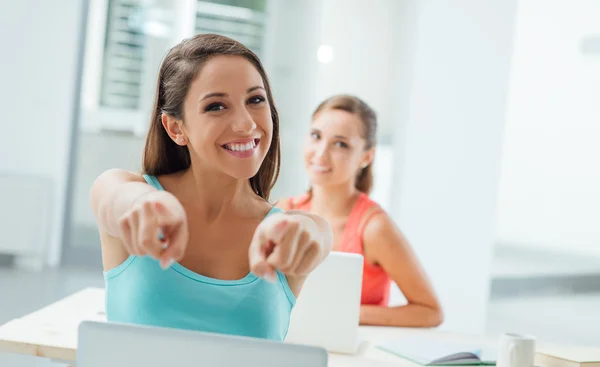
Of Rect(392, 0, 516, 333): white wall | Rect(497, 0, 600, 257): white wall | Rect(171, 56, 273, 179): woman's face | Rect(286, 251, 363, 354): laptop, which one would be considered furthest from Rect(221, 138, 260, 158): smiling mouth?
Rect(497, 0, 600, 257): white wall

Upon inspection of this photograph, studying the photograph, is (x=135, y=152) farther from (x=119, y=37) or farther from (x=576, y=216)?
(x=576, y=216)

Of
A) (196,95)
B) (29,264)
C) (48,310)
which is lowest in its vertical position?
(29,264)

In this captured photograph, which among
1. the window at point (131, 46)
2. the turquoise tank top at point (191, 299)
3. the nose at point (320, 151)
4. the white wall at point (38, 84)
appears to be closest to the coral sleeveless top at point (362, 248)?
the nose at point (320, 151)

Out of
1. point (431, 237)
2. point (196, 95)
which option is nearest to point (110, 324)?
point (196, 95)

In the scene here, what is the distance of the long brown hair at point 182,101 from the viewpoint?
45.8 inches

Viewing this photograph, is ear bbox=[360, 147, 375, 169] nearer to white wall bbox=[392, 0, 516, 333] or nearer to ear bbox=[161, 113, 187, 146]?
ear bbox=[161, 113, 187, 146]

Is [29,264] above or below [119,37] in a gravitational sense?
below

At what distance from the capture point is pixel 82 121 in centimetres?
627

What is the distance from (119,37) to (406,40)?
223cm

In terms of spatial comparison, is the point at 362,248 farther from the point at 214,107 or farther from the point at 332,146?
the point at 214,107

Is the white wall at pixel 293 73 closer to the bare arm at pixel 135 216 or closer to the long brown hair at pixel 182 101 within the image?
the long brown hair at pixel 182 101

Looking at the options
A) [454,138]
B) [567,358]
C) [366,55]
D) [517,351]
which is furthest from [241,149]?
[366,55]

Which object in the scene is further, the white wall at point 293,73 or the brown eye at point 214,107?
the white wall at point 293,73

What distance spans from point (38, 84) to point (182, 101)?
522 centimetres
